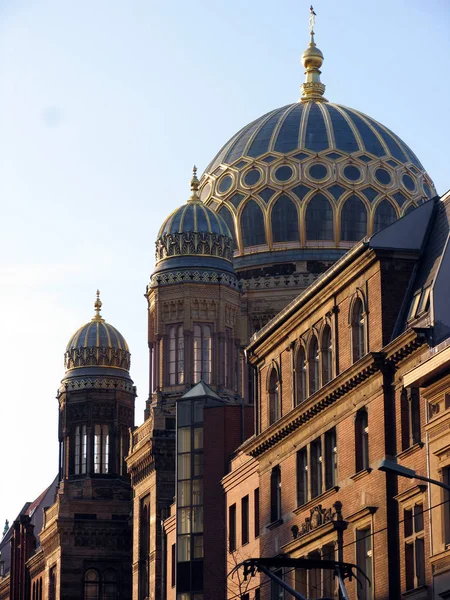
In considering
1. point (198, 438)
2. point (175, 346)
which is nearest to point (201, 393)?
point (198, 438)

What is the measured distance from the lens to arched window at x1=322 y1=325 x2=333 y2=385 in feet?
214

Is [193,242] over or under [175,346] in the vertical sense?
over

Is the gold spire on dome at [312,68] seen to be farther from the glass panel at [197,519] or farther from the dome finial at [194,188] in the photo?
the glass panel at [197,519]

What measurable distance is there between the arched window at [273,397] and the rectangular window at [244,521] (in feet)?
17.3

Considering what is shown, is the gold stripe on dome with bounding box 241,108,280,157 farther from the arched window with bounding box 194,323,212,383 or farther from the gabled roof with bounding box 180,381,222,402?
the gabled roof with bounding box 180,381,222,402

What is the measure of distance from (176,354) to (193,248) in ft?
17.7

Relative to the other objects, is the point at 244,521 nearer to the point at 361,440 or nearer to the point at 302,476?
the point at 302,476

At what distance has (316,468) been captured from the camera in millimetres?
65812

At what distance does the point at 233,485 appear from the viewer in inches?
3073

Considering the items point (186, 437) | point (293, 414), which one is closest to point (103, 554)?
point (186, 437)

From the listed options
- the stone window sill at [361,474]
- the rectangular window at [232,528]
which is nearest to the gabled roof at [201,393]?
the rectangular window at [232,528]

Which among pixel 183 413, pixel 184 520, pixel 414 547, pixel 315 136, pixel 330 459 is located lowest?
pixel 414 547

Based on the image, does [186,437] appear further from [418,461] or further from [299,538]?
[418,461]

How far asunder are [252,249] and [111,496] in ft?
51.6
